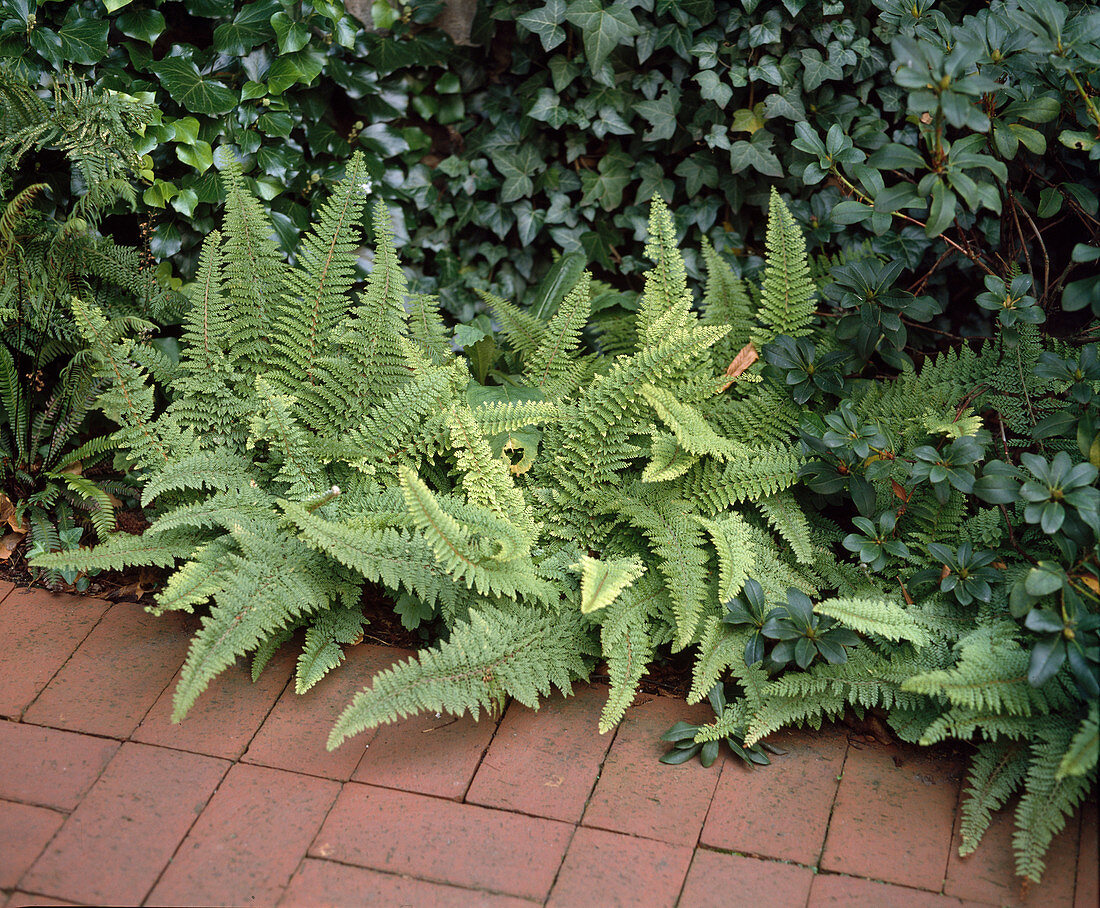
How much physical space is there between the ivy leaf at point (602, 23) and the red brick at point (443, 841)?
102 inches

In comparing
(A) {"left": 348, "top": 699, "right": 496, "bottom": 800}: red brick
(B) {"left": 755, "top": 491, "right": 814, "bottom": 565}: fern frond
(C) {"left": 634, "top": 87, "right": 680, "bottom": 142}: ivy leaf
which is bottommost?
(A) {"left": 348, "top": 699, "right": 496, "bottom": 800}: red brick

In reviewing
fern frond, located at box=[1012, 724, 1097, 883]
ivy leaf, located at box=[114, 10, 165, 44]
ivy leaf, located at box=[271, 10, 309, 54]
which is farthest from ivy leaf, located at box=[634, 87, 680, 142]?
fern frond, located at box=[1012, 724, 1097, 883]

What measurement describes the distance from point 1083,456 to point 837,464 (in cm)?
62

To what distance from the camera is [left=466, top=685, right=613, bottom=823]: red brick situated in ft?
7.27

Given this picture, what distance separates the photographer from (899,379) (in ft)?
9.62

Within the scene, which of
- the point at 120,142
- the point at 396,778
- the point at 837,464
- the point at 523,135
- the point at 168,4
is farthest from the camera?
the point at 523,135

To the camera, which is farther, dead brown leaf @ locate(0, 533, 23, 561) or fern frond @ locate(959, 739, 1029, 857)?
dead brown leaf @ locate(0, 533, 23, 561)

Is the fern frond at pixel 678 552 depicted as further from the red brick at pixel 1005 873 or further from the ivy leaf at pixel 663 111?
the ivy leaf at pixel 663 111

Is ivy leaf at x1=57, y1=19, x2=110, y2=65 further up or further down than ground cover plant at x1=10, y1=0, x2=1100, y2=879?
further up

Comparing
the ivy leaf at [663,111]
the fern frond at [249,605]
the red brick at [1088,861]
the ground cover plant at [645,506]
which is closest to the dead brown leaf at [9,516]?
the ground cover plant at [645,506]

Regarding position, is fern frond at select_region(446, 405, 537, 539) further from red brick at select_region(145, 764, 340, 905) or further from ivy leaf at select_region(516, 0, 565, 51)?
ivy leaf at select_region(516, 0, 565, 51)

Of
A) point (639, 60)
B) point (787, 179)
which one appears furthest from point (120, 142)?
point (787, 179)

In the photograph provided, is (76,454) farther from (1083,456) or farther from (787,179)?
(1083,456)

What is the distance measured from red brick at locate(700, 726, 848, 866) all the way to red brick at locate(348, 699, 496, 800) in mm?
614
